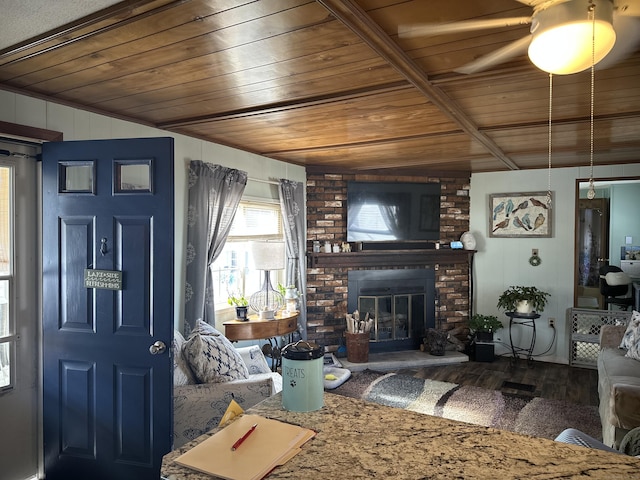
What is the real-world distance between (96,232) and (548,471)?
2374 mm

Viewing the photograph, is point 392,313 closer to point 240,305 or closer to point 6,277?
point 240,305

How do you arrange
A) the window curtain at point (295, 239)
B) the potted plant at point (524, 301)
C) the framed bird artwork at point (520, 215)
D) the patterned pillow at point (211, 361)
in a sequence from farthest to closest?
the framed bird artwork at point (520, 215) < the potted plant at point (524, 301) < the window curtain at point (295, 239) < the patterned pillow at point (211, 361)

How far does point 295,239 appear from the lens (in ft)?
16.4

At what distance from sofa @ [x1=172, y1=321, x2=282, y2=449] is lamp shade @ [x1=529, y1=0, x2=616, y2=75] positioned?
2.30 m

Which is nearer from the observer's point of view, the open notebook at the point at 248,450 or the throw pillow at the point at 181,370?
the open notebook at the point at 248,450

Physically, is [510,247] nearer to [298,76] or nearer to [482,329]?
[482,329]

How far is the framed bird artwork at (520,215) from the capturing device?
5.42 meters

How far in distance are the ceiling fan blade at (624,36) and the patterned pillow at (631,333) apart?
2947mm

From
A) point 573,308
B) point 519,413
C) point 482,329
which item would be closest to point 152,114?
point 519,413

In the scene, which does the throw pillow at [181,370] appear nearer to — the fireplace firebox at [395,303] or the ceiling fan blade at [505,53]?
the ceiling fan blade at [505,53]

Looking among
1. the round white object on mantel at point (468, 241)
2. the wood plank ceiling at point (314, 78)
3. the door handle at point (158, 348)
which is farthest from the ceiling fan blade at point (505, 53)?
the round white object on mantel at point (468, 241)

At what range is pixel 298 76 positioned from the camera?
226 cm

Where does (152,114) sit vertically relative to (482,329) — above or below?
above

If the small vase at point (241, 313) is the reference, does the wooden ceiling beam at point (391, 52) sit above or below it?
above
